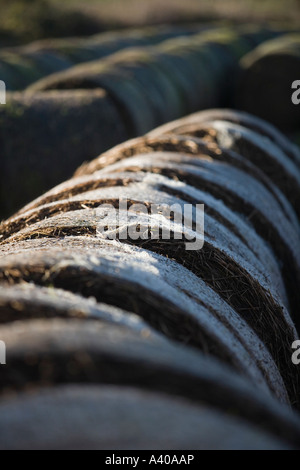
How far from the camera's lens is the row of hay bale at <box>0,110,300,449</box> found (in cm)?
135

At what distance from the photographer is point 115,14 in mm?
25703

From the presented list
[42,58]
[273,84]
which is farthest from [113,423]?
[273,84]

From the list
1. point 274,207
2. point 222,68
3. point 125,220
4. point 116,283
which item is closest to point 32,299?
point 116,283

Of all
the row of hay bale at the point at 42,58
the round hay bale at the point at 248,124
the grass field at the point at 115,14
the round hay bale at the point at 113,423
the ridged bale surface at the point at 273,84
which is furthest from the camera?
the grass field at the point at 115,14

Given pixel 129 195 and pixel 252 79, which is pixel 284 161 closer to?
pixel 129 195

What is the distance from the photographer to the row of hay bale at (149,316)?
1349 millimetres

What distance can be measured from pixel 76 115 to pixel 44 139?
1.63 feet

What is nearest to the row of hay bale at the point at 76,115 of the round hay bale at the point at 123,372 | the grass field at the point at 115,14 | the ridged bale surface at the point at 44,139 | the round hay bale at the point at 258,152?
the ridged bale surface at the point at 44,139

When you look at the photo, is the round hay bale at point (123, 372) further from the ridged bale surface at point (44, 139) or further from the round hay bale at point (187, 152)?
the ridged bale surface at point (44, 139)

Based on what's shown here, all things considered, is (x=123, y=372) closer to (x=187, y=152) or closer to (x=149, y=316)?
(x=149, y=316)

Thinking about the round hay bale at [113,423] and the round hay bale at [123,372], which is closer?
the round hay bale at [113,423]

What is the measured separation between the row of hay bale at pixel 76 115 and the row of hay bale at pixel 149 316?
5.43 ft

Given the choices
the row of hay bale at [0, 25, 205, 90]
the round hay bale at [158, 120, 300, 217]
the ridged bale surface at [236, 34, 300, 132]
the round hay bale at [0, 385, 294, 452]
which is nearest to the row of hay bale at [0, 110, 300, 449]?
the round hay bale at [0, 385, 294, 452]

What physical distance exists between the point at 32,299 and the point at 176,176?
201 cm
